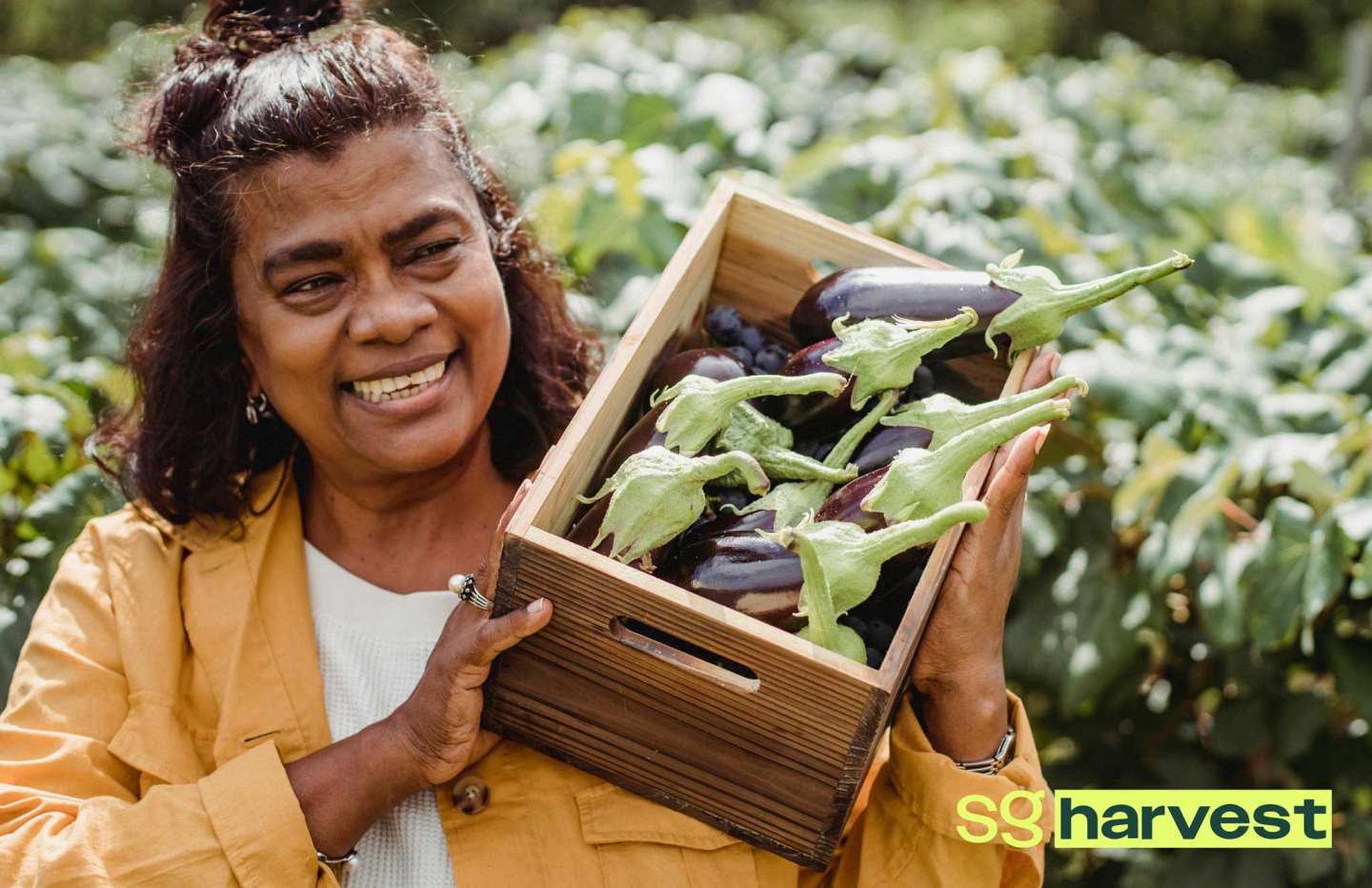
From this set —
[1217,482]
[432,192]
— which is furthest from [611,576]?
[1217,482]

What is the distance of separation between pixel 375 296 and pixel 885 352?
28.8 inches

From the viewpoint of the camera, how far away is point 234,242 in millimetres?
2145

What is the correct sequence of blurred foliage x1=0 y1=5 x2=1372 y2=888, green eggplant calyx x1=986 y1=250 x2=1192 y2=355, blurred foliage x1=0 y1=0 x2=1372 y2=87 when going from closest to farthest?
green eggplant calyx x1=986 y1=250 x2=1192 y2=355
blurred foliage x1=0 y1=5 x2=1372 y2=888
blurred foliage x1=0 y1=0 x2=1372 y2=87

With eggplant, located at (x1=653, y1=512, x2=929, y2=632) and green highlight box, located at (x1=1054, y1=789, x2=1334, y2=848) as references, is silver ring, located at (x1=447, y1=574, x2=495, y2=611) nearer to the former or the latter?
eggplant, located at (x1=653, y1=512, x2=929, y2=632)

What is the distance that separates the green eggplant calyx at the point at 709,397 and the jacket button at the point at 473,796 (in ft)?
1.95

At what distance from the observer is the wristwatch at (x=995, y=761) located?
193 centimetres

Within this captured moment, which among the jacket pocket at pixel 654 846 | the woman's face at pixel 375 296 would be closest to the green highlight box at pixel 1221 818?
the jacket pocket at pixel 654 846

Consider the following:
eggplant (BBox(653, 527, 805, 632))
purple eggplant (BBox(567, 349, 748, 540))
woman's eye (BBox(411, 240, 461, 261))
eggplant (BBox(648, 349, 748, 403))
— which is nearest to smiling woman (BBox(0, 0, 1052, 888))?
woman's eye (BBox(411, 240, 461, 261))

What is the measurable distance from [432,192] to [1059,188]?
1.77 metres

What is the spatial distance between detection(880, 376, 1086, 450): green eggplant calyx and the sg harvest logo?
31.3 inches

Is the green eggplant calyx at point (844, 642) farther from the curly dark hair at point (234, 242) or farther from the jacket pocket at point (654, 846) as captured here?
the curly dark hair at point (234, 242)

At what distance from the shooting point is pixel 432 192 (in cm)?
210

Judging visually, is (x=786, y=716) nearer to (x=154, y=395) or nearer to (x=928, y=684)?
(x=928, y=684)

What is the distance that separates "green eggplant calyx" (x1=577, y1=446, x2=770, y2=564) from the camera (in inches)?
66.6
